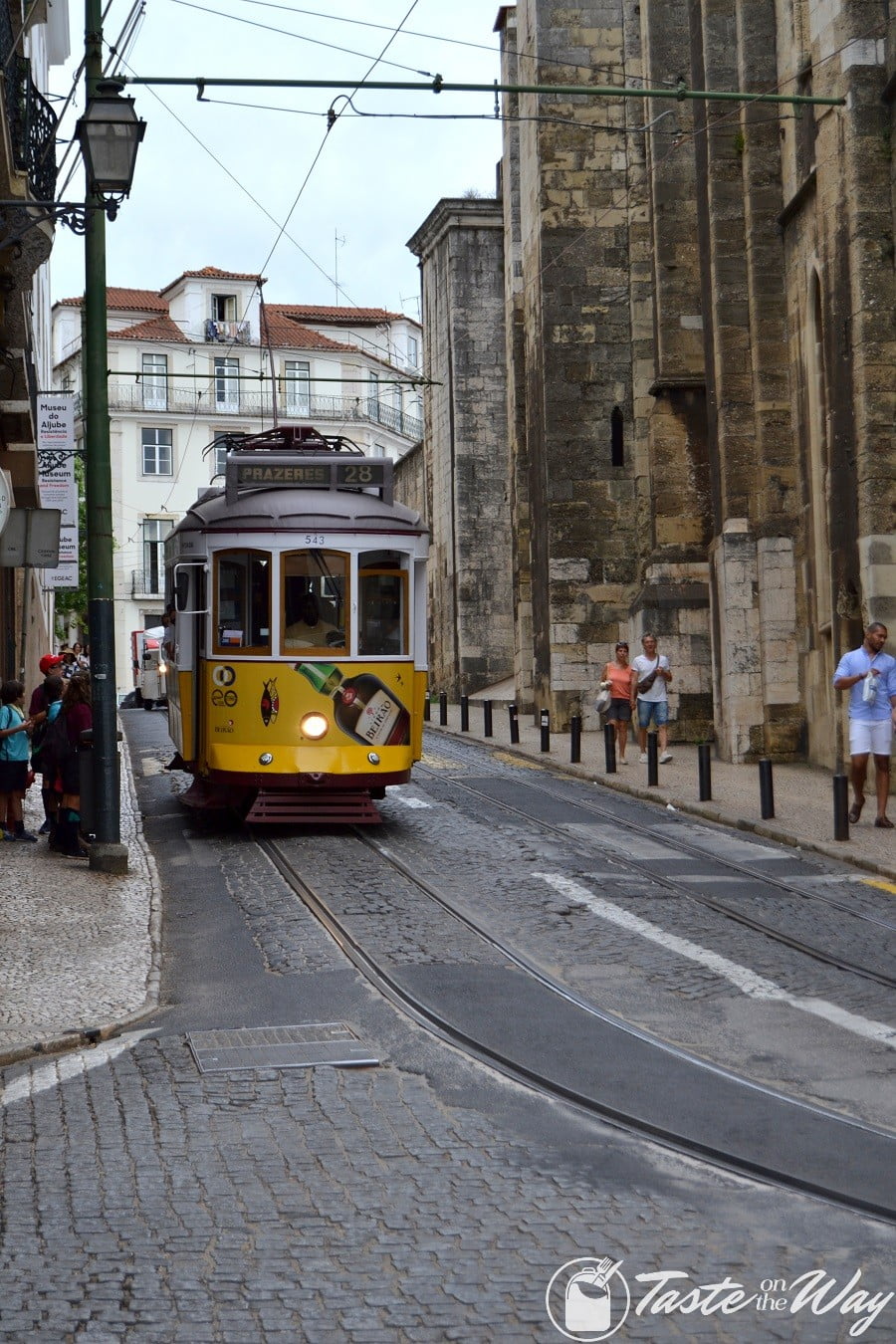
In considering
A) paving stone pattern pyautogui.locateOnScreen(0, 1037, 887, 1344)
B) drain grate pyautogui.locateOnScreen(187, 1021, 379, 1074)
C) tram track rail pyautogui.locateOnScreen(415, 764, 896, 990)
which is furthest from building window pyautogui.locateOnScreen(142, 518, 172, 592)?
paving stone pattern pyautogui.locateOnScreen(0, 1037, 887, 1344)

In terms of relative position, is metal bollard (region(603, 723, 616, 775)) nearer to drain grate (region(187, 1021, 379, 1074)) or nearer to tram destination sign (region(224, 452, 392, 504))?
tram destination sign (region(224, 452, 392, 504))

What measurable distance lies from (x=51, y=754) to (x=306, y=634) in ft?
7.45

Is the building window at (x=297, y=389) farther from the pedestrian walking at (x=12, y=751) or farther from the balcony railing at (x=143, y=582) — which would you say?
the pedestrian walking at (x=12, y=751)

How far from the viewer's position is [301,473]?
15.1 m

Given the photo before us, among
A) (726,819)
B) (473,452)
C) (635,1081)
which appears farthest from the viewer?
(473,452)

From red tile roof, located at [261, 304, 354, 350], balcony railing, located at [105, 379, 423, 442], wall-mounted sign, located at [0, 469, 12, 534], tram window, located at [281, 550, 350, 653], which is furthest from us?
red tile roof, located at [261, 304, 354, 350]

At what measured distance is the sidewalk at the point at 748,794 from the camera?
14.1 meters

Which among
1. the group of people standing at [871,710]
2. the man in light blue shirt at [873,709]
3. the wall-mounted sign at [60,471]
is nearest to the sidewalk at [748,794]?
the group of people standing at [871,710]

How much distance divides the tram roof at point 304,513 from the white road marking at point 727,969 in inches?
148

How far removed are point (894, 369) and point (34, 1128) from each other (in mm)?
13814

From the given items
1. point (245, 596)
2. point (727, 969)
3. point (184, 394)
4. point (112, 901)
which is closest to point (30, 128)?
point (245, 596)

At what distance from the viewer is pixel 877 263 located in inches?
711

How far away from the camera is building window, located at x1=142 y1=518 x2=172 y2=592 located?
2645 inches

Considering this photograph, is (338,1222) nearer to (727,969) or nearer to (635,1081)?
(635,1081)
